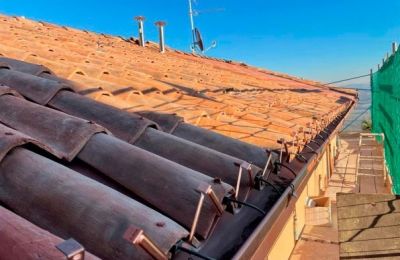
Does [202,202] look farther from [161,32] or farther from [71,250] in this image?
[161,32]

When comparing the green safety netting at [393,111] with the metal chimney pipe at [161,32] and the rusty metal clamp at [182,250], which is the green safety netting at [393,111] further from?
the rusty metal clamp at [182,250]

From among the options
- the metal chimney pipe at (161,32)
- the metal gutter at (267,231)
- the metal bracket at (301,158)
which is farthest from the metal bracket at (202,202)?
the metal chimney pipe at (161,32)

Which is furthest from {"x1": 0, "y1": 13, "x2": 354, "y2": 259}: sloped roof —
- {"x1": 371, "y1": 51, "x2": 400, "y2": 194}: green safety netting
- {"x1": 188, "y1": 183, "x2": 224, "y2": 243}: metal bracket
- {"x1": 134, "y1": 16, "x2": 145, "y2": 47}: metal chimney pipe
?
{"x1": 134, "y1": 16, "x2": 145, "y2": 47}: metal chimney pipe

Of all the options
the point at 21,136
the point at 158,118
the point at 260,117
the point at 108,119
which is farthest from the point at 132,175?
the point at 260,117

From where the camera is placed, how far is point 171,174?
1582 mm

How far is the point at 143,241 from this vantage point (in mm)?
994

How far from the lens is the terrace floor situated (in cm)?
571

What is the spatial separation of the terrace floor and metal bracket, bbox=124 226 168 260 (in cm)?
450

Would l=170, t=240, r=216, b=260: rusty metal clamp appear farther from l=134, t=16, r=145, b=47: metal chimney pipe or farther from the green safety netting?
l=134, t=16, r=145, b=47: metal chimney pipe

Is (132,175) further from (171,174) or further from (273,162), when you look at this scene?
(273,162)

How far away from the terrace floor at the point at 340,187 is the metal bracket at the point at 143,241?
450cm

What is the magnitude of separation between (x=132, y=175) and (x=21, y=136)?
45cm

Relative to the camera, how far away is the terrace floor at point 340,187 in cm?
571

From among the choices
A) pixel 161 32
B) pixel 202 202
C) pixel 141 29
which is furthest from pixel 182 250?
pixel 141 29
